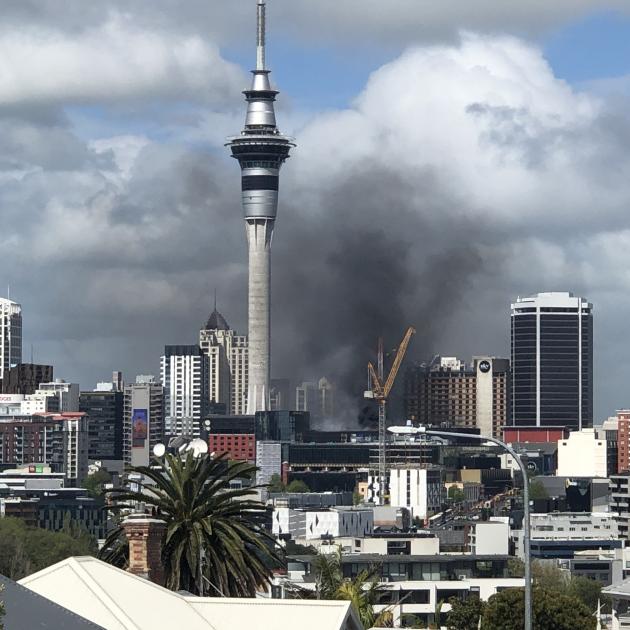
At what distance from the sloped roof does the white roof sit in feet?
10.6

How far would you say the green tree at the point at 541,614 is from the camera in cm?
10644

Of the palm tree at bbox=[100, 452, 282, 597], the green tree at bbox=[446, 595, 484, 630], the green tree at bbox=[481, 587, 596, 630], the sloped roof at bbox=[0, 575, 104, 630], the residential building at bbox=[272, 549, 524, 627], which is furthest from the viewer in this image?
the residential building at bbox=[272, 549, 524, 627]

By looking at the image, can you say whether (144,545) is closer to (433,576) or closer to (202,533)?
(202,533)

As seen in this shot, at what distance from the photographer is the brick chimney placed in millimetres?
53969

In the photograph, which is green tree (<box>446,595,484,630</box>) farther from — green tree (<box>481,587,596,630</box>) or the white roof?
the white roof

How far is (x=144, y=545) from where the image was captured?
54125mm

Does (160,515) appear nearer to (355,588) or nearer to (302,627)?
(355,588)

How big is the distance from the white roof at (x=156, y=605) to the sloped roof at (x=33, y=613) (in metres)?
3.22

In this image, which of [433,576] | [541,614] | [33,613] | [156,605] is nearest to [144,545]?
[156,605]

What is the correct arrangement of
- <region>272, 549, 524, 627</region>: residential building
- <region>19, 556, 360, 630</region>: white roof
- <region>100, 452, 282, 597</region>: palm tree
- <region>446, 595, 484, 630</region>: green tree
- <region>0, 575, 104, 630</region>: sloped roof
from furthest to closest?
<region>272, 549, 524, 627</region>: residential building < <region>446, 595, 484, 630</region>: green tree < <region>100, 452, 282, 597</region>: palm tree < <region>19, 556, 360, 630</region>: white roof < <region>0, 575, 104, 630</region>: sloped roof

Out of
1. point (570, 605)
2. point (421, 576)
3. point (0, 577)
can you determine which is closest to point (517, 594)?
point (570, 605)

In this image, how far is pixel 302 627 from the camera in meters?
43.4

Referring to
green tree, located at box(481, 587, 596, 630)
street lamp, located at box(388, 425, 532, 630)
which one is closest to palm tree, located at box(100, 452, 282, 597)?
street lamp, located at box(388, 425, 532, 630)

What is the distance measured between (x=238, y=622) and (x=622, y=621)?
72674 mm
